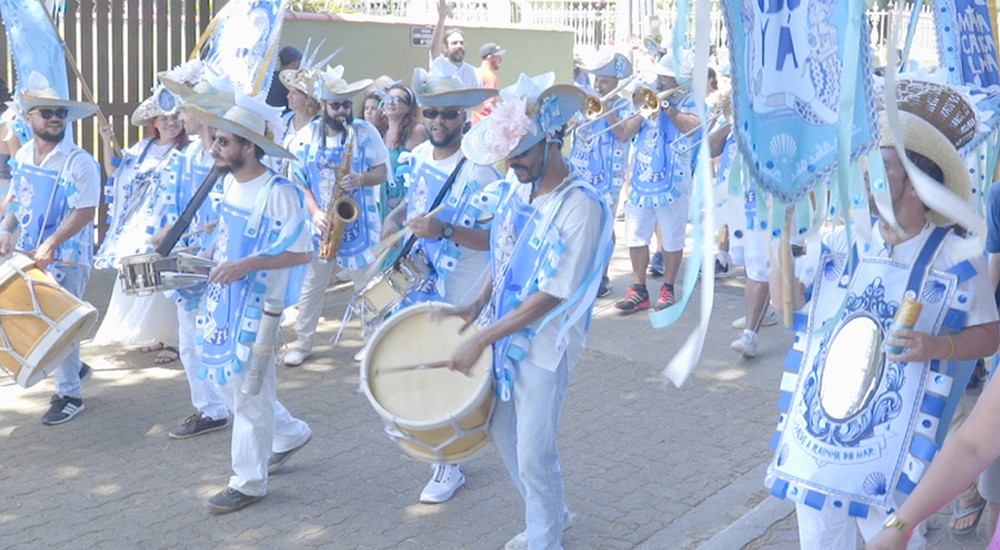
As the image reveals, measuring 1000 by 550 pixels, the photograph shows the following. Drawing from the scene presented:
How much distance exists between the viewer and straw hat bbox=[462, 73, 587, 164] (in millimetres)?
4215

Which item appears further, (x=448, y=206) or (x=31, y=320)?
(x=31, y=320)

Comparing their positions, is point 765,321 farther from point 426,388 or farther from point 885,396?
point 885,396

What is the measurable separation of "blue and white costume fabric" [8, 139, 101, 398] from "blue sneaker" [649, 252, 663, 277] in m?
5.54

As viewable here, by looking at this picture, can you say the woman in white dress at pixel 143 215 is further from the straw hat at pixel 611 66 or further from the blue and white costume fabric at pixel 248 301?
the straw hat at pixel 611 66

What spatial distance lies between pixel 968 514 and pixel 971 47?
2054mm

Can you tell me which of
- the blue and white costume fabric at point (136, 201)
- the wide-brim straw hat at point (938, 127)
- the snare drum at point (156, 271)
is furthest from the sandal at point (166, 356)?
the wide-brim straw hat at point (938, 127)

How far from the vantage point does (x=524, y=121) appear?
165 inches

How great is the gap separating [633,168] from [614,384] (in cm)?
273

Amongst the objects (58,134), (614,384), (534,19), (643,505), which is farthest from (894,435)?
(534,19)

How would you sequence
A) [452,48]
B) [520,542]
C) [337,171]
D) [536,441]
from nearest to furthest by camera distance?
[536,441]
[520,542]
[337,171]
[452,48]

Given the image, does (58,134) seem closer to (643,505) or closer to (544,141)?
(544,141)

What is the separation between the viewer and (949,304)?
3377 mm

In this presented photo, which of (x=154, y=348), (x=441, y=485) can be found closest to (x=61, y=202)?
(x=154, y=348)

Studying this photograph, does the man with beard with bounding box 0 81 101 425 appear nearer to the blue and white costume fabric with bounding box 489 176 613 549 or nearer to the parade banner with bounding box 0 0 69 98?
the parade banner with bounding box 0 0 69 98
